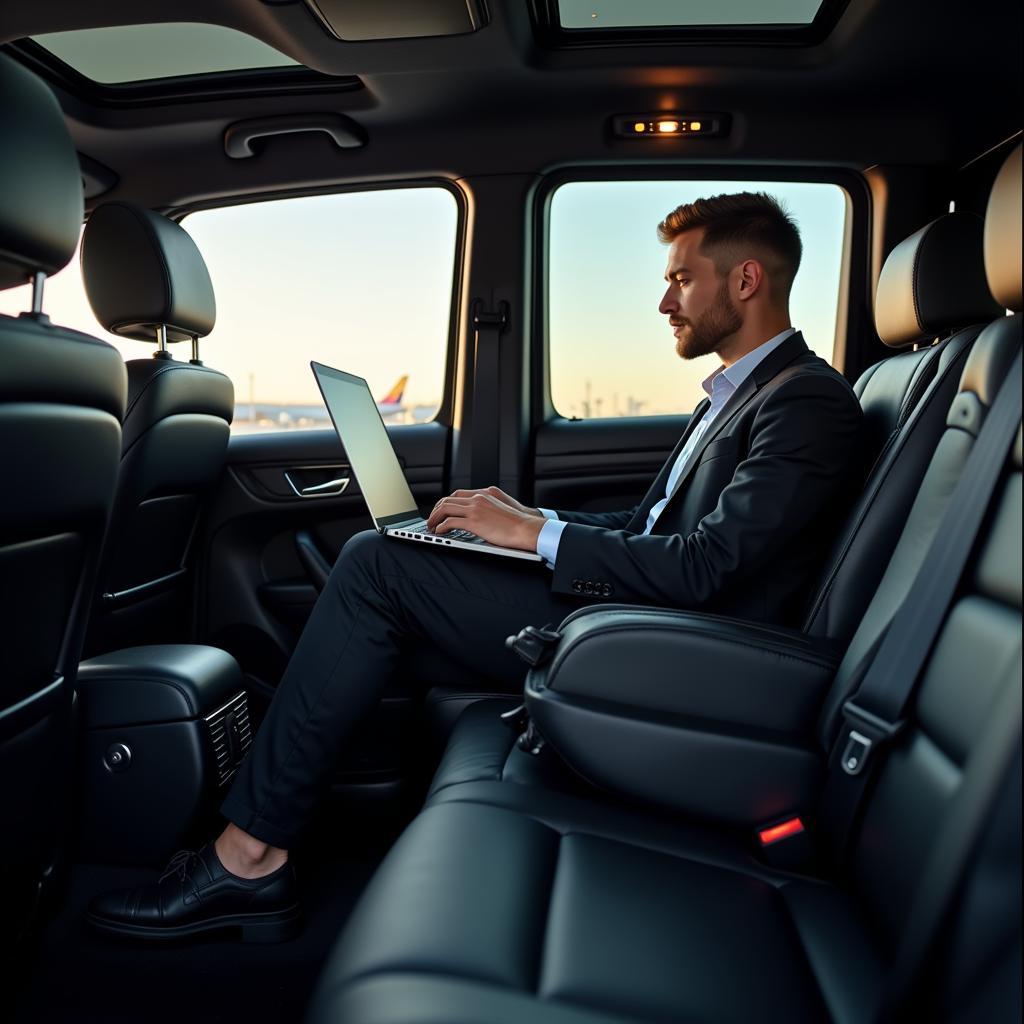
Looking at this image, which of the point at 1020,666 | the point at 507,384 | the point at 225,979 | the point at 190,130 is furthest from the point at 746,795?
the point at 190,130

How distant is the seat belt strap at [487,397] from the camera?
8.87 feet

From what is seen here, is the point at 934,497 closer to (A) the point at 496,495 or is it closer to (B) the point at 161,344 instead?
(A) the point at 496,495

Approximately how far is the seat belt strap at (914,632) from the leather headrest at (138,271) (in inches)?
69.4

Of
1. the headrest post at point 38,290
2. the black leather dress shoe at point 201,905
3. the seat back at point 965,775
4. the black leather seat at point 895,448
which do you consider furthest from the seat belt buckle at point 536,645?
the headrest post at point 38,290

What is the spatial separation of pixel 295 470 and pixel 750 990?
221 cm

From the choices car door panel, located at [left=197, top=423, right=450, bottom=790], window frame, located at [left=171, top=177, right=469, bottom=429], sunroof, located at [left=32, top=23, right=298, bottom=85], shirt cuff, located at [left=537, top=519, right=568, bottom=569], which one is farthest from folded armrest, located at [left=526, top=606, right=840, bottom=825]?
sunroof, located at [left=32, top=23, right=298, bottom=85]

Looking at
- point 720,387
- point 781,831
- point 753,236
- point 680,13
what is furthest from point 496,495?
point 680,13

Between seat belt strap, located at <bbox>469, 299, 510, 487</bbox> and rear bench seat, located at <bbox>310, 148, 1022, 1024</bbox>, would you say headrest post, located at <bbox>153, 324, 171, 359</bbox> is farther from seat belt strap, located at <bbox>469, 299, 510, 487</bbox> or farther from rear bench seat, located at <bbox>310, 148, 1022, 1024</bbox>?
rear bench seat, located at <bbox>310, 148, 1022, 1024</bbox>

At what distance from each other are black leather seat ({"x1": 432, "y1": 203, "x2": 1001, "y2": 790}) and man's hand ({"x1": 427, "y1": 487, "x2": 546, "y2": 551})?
0.33 m

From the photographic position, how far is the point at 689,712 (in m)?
1.20

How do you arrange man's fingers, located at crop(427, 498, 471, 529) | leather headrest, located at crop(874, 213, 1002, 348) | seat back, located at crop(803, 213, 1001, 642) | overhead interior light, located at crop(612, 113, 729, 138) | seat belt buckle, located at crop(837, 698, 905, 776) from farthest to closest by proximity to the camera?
1. overhead interior light, located at crop(612, 113, 729, 138)
2. man's fingers, located at crop(427, 498, 471, 529)
3. leather headrest, located at crop(874, 213, 1002, 348)
4. seat back, located at crop(803, 213, 1001, 642)
5. seat belt buckle, located at crop(837, 698, 905, 776)

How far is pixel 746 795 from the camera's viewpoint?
1.14 m

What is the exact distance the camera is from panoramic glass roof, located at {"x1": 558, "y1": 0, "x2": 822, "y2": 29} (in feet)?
7.20

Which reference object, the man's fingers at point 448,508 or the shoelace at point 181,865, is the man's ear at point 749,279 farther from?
the shoelace at point 181,865
